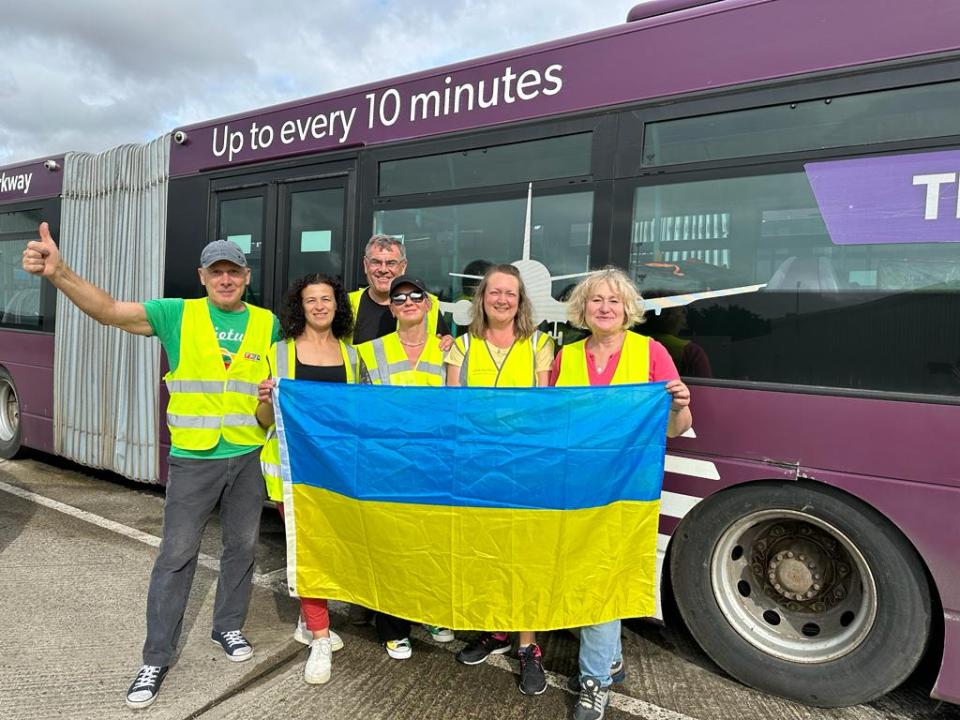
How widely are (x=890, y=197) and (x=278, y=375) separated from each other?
2.76m

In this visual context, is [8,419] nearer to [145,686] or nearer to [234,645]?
[234,645]

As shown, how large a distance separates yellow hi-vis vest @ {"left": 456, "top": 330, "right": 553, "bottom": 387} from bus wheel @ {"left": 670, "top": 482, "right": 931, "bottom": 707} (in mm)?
1089

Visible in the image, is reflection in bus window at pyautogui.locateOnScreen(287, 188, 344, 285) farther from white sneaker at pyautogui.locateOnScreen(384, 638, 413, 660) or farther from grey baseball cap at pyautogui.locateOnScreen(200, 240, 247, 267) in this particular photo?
white sneaker at pyautogui.locateOnScreen(384, 638, 413, 660)

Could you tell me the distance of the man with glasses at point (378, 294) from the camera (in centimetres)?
345

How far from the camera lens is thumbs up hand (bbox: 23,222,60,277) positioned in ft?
8.27

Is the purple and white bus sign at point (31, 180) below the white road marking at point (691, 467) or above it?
above

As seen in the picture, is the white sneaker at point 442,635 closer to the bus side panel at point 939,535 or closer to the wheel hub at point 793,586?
the wheel hub at point 793,586

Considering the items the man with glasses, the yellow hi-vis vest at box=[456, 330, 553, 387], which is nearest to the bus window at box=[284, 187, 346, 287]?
the man with glasses

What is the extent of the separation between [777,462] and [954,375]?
75 cm

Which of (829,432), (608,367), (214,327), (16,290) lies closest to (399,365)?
(214,327)

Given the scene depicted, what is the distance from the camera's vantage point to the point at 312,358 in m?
3.06

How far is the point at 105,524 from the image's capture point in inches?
202

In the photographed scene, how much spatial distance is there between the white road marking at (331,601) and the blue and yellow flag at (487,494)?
468mm

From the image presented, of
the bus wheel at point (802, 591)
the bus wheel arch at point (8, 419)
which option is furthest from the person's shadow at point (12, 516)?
the bus wheel at point (802, 591)
